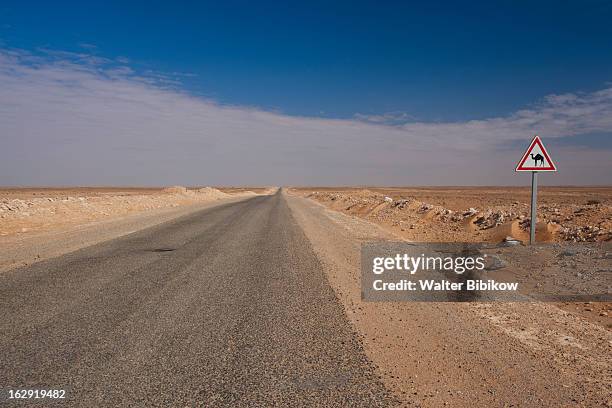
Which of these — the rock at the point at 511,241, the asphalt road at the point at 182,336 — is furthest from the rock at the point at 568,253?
the asphalt road at the point at 182,336

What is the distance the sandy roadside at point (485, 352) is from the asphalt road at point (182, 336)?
35cm

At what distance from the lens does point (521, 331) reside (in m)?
4.95

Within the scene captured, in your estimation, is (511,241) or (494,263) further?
(511,241)

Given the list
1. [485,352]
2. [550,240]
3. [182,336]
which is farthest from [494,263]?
[182,336]

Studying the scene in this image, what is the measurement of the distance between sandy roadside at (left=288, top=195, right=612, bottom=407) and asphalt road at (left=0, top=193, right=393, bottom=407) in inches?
13.8

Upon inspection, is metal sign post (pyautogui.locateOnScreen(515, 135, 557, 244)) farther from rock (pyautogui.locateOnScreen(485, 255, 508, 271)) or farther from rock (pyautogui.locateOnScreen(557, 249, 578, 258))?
rock (pyautogui.locateOnScreen(485, 255, 508, 271))

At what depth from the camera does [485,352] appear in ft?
14.0

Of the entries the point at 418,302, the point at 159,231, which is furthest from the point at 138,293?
the point at 159,231

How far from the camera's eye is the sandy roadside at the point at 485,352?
3.41m

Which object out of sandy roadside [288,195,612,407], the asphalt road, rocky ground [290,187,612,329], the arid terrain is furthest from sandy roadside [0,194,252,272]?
rocky ground [290,187,612,329]

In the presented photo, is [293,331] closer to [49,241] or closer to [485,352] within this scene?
[485,352]

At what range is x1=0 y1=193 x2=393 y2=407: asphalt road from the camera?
11.2ft

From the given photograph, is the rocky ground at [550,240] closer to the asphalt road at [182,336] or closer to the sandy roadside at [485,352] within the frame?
the sandy roadside at [485,352]

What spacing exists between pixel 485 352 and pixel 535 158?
7.12 m
